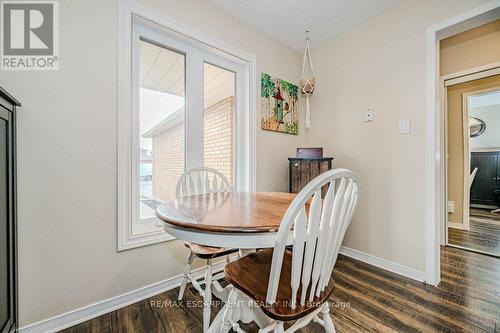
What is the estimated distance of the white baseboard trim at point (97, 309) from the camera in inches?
48.9

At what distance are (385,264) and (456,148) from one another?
90.4 inches

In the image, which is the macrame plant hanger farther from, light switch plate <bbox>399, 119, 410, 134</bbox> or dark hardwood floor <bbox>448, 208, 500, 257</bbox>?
dark hardwood floor <bbox>448, 208, 500, 257</bbox>

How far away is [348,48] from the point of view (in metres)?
2.35

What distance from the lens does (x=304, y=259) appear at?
76 cm

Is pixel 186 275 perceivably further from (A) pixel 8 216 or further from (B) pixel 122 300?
(A) pixel 8 216

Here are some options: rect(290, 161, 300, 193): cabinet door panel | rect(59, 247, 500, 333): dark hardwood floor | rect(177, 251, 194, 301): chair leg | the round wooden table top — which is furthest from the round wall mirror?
rect(177, 251, 194, 301): chair leg

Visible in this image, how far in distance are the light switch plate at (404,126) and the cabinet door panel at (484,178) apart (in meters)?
4.58

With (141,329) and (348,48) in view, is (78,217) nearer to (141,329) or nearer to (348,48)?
(141,329)

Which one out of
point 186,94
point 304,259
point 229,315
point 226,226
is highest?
point 186,94

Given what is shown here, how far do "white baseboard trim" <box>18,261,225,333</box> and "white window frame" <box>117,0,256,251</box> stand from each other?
1.10ft

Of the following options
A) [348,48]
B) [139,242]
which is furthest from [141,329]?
[348,48]

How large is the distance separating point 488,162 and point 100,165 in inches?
272

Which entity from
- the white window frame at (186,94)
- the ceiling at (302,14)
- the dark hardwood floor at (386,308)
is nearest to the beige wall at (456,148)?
the dark hardwood floor at (386,308)

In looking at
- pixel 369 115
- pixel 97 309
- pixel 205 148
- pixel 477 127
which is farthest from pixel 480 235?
pixel 97 309
